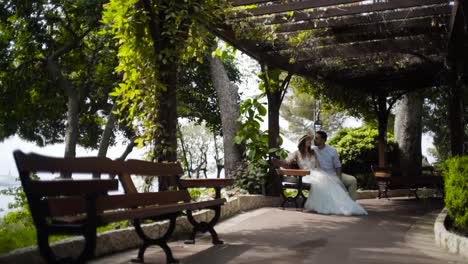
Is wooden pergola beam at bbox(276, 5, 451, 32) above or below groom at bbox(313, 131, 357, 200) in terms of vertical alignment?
above

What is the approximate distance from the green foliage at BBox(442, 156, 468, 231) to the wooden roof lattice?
8.94ft

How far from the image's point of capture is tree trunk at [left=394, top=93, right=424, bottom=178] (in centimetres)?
1661

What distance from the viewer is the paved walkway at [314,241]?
519cm

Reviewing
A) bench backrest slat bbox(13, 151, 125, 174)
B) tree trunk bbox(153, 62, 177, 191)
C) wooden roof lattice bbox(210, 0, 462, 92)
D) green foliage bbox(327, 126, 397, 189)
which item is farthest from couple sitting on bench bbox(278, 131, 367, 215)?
bench backrest slat bbox(13, 151, 125, 174)

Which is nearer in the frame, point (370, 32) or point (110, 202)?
point (110, 202)

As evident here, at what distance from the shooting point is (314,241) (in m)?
6.34

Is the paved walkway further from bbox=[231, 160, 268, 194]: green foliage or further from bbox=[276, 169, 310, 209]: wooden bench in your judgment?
bbox=[231, 160, 268, 194]: green foliage

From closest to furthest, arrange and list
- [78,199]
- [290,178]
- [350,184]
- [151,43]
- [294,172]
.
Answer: [78,199] < [151,43] < [294,172] < [290,178] < [350,184]

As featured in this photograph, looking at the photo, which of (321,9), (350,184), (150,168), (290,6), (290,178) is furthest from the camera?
(350,184)

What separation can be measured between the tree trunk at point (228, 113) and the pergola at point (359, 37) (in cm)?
360

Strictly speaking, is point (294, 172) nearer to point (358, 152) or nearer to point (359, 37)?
point (359, 37)

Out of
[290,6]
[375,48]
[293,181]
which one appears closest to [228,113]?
[293,181]

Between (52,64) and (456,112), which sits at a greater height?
(52,64)

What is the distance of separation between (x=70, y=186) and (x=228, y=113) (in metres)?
12.2
